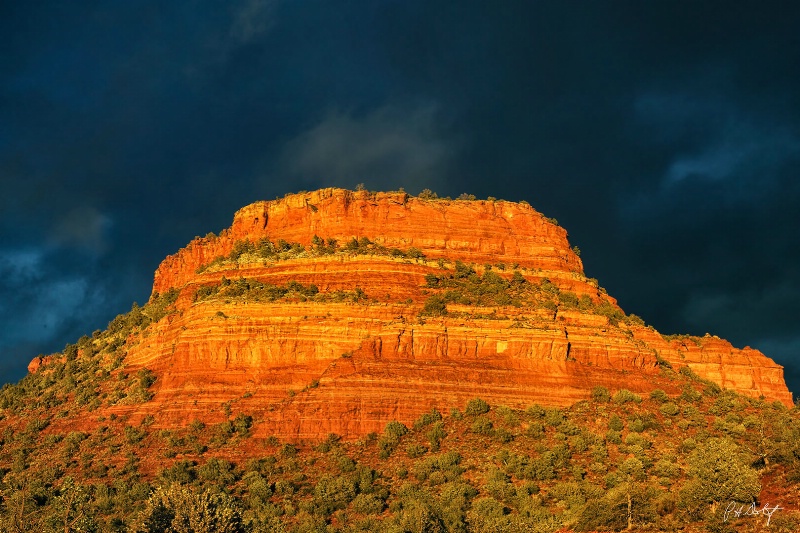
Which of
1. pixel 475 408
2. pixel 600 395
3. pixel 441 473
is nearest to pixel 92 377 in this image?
pixel 475 408

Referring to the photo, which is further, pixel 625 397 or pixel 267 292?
pixel 267 292

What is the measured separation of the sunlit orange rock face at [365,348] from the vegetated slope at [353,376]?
14 centimetres

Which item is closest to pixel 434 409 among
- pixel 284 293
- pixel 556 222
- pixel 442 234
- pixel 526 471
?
pixel 526 471

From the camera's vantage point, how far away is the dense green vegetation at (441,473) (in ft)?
181

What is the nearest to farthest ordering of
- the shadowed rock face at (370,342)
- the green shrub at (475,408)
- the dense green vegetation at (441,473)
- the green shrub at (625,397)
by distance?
the dense green vegetation at (441,473) < the green shrub at (475,408) < the shadowed rock face at (370,342) < the green shrub at (625,397)

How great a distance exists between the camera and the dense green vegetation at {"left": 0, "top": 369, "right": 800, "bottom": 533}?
55.1 meters

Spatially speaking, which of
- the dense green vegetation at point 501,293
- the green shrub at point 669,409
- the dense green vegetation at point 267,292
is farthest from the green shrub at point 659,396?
the dense green vegetation at point 267,292

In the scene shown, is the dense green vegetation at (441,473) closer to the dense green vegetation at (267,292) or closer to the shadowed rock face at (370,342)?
the shadowed rock face at (370,342)

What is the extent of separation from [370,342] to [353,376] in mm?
3685

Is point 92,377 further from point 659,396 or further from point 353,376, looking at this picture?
point 659,396

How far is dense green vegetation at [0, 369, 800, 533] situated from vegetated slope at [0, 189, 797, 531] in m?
0.24

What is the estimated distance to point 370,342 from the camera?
74375mm

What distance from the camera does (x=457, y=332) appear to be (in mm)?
76000

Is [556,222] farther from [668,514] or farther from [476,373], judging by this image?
[668,514]
